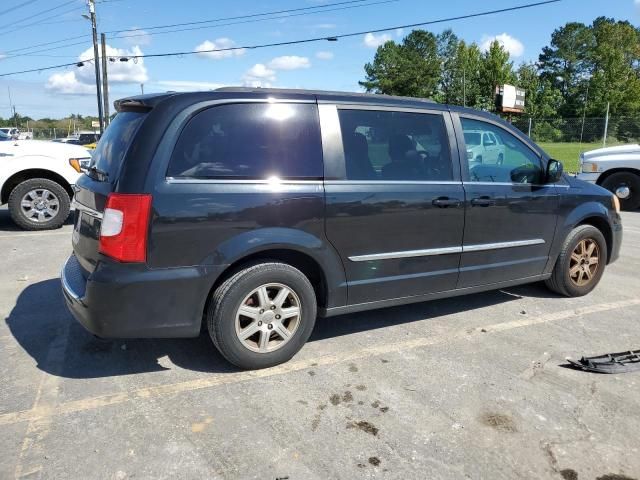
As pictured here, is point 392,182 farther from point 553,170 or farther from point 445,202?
point 553,170

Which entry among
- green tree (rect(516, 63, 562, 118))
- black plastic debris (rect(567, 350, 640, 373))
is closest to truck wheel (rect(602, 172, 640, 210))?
black plastic debris (rect(567, 350, 640, 373))

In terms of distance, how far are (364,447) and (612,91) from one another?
256 feet

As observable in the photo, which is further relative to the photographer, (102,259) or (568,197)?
(568,197)

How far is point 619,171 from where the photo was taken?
36.3 feet

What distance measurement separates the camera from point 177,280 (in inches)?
122

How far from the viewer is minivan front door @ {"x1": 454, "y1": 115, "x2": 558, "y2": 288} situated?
4195mm

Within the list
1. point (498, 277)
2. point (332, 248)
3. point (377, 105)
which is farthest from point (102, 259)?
point (498, 277)

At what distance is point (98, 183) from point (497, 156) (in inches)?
119

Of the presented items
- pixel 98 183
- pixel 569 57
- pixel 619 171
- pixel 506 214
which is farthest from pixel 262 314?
pixel 569 57

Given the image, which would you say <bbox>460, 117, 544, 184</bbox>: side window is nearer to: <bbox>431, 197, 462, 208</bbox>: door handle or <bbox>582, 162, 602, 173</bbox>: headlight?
<bbox>431, 197, 462, 208</bbox>: door handle

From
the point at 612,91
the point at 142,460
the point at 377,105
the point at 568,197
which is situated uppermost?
the point at 612,91

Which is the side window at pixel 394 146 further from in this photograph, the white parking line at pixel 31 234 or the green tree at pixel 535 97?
the green tree at pixel 535 97

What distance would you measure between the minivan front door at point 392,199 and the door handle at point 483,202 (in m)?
0.14

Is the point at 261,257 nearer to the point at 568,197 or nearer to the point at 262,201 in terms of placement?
the point at 262,201
